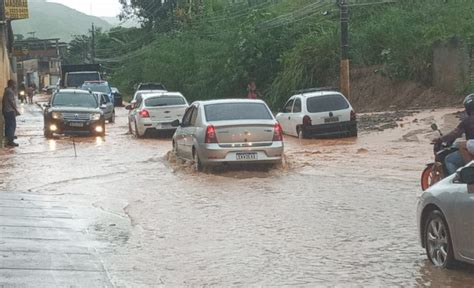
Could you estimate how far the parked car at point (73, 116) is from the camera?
26.0 meters

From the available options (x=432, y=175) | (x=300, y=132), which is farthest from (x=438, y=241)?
(x=300, y=132)

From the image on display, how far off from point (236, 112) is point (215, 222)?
5.60 meters

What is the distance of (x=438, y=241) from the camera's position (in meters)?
7.75

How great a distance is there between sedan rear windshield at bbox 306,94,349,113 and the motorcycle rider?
1239cm

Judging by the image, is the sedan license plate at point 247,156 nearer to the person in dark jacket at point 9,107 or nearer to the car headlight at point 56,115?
the person in dark jacket at point 9,107

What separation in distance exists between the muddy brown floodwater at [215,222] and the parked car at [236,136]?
36cm

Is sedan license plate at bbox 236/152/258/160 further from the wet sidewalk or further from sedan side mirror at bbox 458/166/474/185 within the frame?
sedan side mirror at bbox 458/166/474/185

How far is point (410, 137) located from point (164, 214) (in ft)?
41.3

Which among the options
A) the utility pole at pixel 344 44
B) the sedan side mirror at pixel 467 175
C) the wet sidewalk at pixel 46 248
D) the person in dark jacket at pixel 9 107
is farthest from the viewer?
the utility pole at pixel 344 44

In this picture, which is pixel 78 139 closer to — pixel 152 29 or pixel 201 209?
pixel 201 209

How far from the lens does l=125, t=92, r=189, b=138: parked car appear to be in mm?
25500

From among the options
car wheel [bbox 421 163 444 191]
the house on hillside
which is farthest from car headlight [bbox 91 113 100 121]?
the house on hillside

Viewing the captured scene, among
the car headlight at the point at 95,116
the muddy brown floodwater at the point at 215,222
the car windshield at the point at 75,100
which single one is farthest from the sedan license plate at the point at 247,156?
the car windshield at the point at 75,100

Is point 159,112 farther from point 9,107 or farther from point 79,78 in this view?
point 79,78
